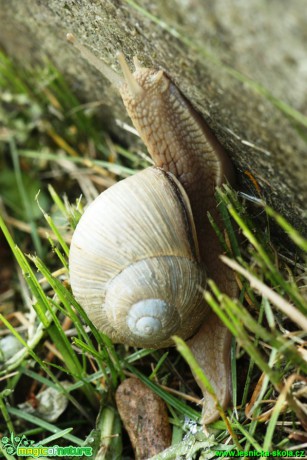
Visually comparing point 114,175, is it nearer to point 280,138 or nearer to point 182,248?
point 182,248

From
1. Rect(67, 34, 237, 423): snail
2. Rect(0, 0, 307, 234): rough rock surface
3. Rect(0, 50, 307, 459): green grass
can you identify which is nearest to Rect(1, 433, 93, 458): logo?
Rect(0, 50, 307, 459): green grass

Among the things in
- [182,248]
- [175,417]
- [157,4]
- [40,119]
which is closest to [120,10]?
[157,4]

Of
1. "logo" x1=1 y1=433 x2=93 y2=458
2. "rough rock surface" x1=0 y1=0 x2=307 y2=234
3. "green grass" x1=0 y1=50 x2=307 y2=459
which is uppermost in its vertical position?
"rough rock surface" x1=0 y1=0 x2=307 y2=234

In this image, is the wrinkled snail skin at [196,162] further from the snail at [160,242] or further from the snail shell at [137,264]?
the snail shell at [137,264]

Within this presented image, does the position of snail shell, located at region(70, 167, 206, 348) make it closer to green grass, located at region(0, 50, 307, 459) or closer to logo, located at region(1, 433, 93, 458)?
green grass, located at region(0, 50, 307, 459)

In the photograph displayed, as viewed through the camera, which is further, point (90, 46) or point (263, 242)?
point (90, 46)

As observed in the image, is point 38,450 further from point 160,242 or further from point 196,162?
point 196,162

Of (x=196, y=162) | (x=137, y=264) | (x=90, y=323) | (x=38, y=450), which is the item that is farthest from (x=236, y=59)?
(x=38, y=450)
